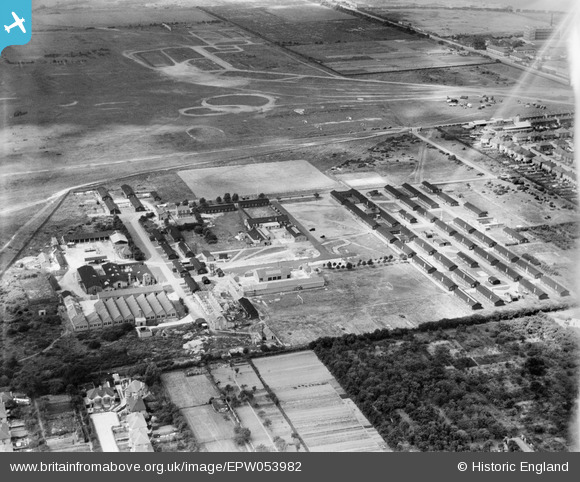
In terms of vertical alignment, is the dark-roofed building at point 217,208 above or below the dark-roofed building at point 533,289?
below

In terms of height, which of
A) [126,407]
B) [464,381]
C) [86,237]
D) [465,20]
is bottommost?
[86,237]

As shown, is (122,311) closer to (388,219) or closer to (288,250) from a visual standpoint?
(288,250)

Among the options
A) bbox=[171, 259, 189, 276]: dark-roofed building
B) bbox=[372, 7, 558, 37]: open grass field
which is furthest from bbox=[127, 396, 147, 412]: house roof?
bbox=[372, 7, 558, 37]: open grass field

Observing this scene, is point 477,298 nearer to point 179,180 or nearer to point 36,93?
point 179,180

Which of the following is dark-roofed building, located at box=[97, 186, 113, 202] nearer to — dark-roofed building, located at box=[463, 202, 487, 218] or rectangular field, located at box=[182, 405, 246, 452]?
dark-roofed building, located at box=[463, 202, 487, 218]

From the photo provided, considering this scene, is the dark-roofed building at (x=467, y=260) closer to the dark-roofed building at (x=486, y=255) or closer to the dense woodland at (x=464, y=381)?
the dark-roofed building at (x=486, y=255)

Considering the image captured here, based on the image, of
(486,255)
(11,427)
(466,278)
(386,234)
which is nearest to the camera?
(11,427)

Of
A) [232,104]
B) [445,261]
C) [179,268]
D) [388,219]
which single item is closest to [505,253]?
[445,261]

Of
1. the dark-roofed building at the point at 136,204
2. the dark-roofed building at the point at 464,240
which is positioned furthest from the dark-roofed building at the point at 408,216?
the dark-roofed building at the point at 136,204
